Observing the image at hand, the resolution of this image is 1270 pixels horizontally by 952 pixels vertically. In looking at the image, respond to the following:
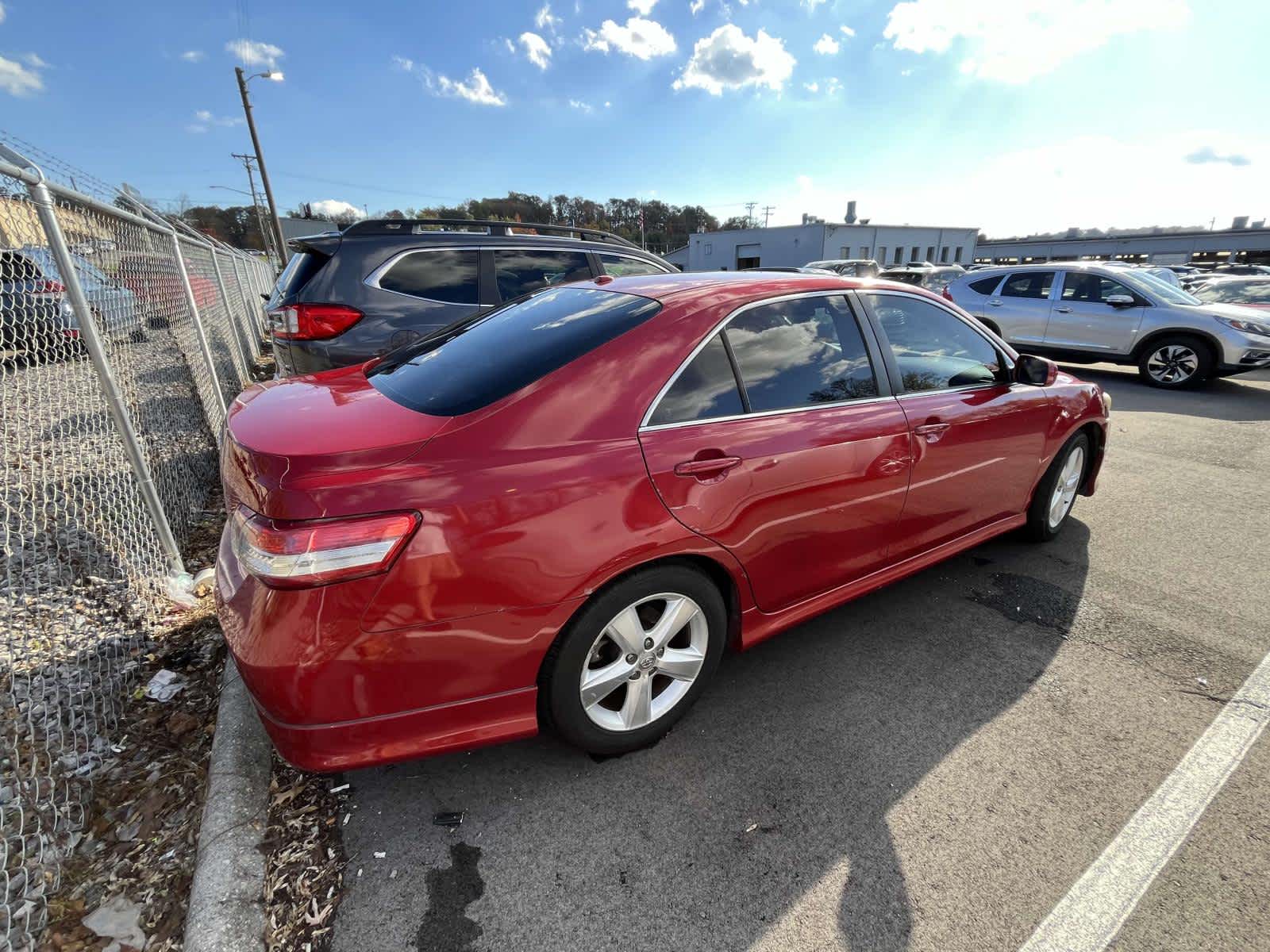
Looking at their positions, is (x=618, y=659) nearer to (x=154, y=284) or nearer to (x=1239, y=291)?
(x=154, y=284)

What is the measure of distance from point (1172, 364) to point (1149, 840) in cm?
944

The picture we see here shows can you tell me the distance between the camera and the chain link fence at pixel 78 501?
78.8 inches

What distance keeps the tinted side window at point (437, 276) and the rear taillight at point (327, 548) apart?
3.53 m

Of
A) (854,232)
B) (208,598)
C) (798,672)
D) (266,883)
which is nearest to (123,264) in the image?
(208,598)

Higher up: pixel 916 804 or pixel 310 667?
pixel 310 667

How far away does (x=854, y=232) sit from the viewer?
47656 millimetres

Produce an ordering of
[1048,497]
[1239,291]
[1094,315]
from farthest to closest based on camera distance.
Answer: [1239,291] → [1094,315] → [1048,497]

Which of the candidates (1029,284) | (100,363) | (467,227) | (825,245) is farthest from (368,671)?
(825,245)

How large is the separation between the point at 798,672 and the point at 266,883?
208 cm

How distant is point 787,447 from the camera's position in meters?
2.33

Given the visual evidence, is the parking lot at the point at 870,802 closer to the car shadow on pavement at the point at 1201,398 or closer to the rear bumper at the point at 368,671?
the rear bumper at the point at 368,671

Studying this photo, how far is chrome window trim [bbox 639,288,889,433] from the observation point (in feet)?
6.83

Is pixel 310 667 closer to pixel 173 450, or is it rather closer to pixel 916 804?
pixel 916 804

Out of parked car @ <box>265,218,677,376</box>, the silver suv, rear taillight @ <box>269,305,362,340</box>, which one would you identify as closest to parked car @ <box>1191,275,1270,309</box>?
the silver suv
